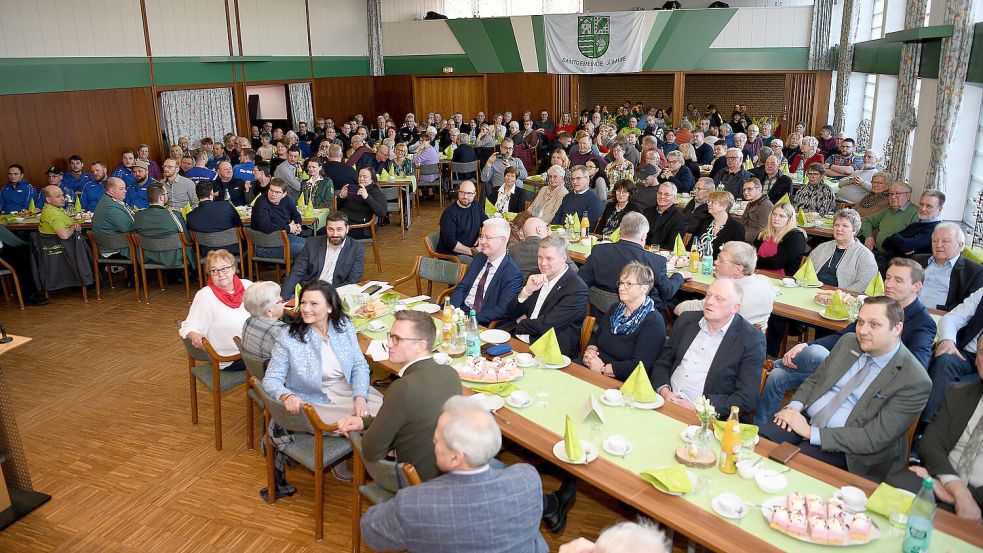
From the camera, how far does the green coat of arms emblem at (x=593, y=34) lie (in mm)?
16641

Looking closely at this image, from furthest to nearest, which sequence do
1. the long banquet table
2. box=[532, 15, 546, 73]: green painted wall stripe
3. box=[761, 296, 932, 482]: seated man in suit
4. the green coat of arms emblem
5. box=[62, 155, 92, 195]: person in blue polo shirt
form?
1. box=[532, 15, 546, 73]: green painted wall stripe
2. the green coat of arms emblem
3. box=[62, 155, 92, 195]: person in blue polo shirt
4. box=[761, 296, 932, 482]: seated man in suit
5. the long banquet table

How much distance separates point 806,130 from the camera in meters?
16.5

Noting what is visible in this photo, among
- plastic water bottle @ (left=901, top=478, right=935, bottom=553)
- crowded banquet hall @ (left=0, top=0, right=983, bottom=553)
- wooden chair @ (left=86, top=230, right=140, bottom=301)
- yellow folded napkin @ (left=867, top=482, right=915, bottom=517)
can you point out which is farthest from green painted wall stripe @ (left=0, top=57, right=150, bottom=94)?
plastic water bottle @ (left=901, top=478, right=935, bottom=553)

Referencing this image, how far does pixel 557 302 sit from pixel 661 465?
6.58 ft

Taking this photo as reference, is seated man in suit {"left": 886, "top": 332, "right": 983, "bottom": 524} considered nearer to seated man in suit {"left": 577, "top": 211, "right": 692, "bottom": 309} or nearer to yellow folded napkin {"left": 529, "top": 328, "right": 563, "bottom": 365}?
yellow folded napkin {"left": 529, "top": 328, "right": 563, "bottom": 365}

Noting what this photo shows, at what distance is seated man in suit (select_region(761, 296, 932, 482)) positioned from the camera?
3.53m

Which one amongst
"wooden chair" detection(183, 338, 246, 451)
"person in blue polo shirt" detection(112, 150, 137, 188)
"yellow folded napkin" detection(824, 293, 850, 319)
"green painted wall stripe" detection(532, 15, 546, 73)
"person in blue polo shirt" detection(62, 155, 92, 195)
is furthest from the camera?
"green painted wall stripe" detection(532, 15, 546, 73)

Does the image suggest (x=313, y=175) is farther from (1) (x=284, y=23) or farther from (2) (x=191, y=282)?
(1) (x=284, y=23)

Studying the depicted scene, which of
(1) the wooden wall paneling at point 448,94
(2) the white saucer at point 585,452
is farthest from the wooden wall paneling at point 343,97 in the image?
(2) the white saucer at point 585,452

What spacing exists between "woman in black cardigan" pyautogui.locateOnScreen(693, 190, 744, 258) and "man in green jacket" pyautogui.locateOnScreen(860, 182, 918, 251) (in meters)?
1.58

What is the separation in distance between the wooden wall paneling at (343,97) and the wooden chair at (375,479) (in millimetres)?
15097

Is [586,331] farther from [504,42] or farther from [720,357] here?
[504,42]

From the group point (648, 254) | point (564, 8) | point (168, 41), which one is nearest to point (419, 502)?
point (648, 254)

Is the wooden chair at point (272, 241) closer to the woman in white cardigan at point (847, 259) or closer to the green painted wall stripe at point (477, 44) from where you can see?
the woman in white cardigan at point (847, 259)
